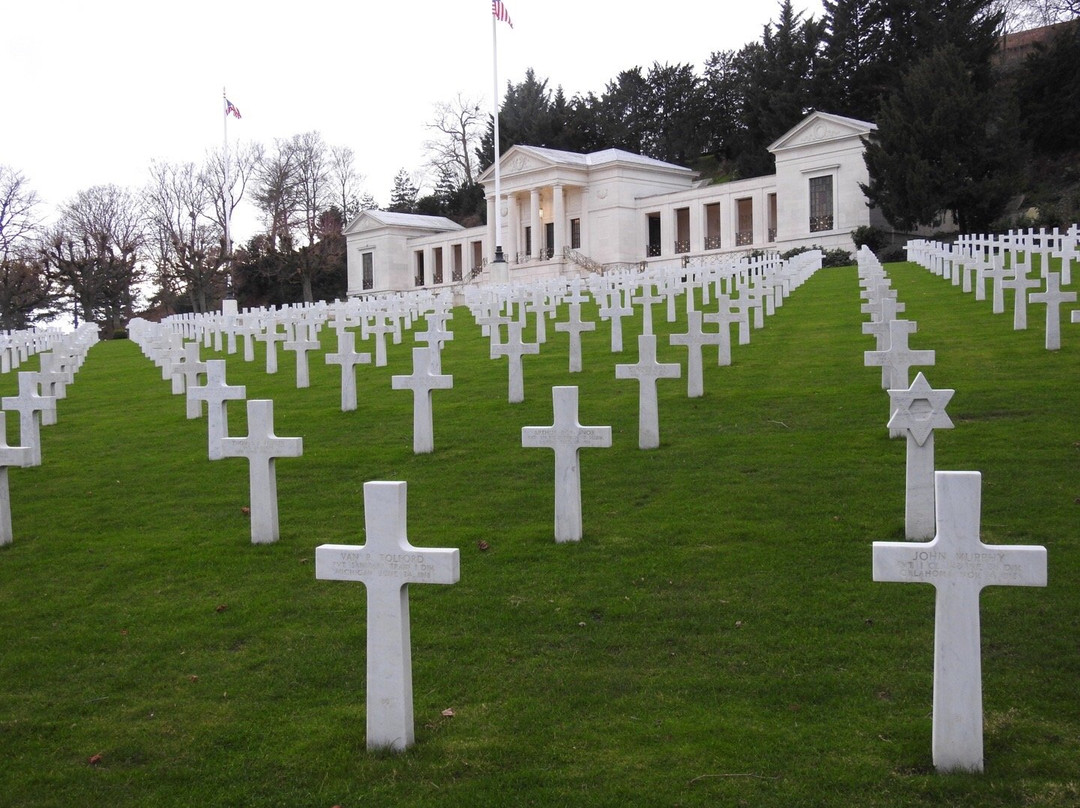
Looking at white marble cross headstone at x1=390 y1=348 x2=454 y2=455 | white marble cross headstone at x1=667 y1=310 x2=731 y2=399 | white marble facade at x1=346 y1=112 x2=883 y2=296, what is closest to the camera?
white marble cross headstone at x1=390 y1=348 x2=454 y2=455

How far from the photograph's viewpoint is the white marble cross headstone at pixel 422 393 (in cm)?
895

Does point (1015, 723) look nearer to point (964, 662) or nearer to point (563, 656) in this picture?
point (964, 662)

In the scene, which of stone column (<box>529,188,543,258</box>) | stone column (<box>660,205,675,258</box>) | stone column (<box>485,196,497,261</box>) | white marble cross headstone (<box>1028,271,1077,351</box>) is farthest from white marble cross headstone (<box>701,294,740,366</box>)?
stone column (<box>485,196,497,261</box>)

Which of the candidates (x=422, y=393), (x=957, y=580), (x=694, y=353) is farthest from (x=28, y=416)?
(x=957, y=580)

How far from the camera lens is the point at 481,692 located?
4.54 meters

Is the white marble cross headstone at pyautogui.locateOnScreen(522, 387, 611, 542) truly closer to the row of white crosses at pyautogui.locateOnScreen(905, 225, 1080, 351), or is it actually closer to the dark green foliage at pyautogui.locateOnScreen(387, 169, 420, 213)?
the row of white crosses at pyautogui.locateOnScreen(905, 225, 1080, 351)

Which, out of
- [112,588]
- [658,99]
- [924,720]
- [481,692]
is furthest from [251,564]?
[658,99]

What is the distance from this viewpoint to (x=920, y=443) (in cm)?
593

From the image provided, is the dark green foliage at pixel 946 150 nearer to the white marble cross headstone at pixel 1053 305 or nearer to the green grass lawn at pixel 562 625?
the white marble cross headstone at pixel 1053 305

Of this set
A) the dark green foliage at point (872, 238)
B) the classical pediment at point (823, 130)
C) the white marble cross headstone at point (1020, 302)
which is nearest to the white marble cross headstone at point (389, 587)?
the white marble cross headstone at point (1020, 302)

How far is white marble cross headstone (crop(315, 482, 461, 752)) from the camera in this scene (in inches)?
156

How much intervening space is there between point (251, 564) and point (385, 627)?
Answer: 8.69 feet

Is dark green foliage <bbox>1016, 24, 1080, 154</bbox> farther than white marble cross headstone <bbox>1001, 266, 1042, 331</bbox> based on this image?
Yes

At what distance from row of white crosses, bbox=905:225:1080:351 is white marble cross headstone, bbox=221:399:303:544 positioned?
26.7ft
